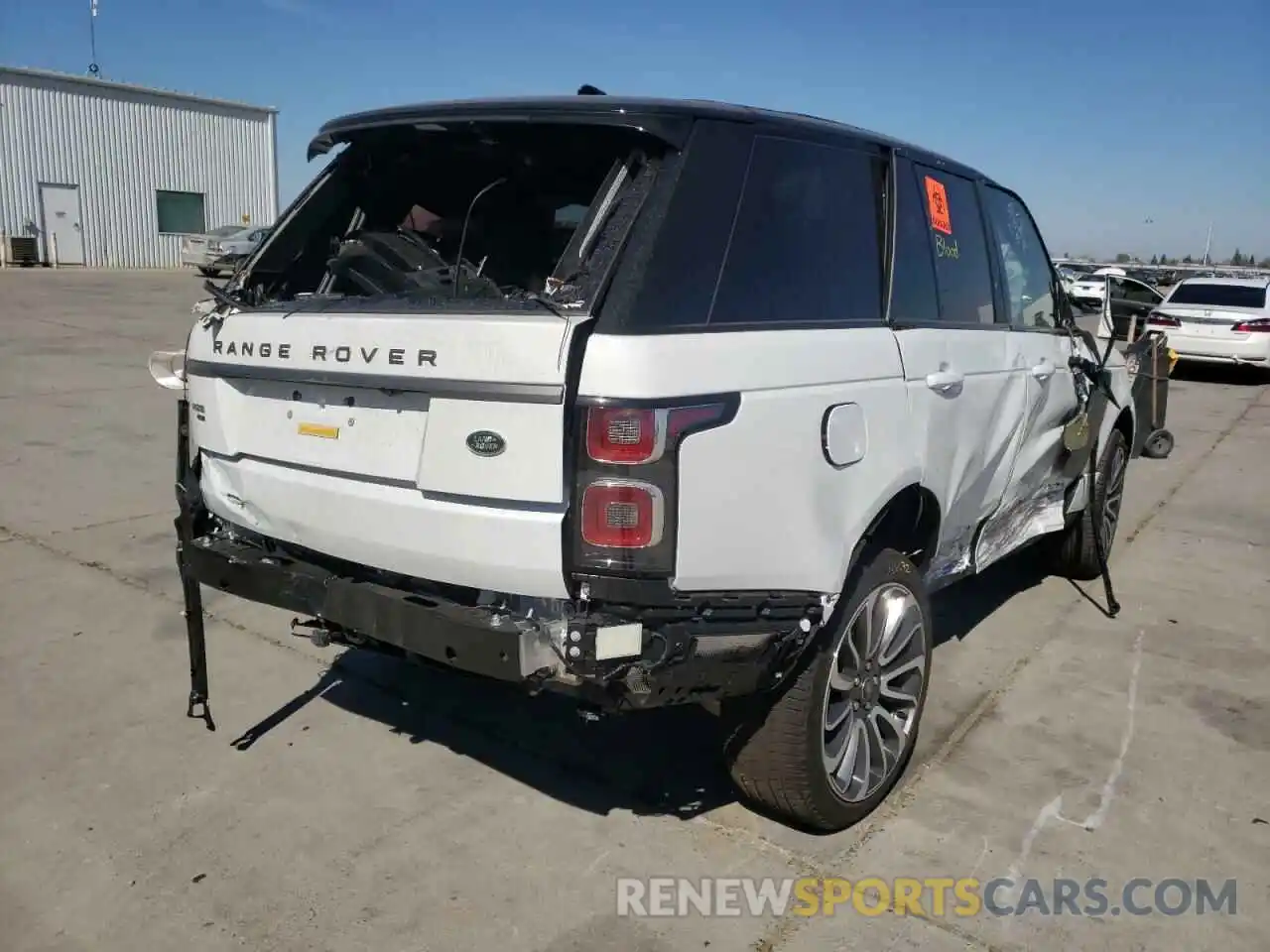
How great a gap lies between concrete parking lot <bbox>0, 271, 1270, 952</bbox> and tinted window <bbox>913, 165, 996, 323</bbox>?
61.6 inches

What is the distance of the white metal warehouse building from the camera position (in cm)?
2947

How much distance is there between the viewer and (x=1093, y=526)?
540cm

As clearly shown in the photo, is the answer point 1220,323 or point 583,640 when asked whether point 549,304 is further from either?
point 1220,323

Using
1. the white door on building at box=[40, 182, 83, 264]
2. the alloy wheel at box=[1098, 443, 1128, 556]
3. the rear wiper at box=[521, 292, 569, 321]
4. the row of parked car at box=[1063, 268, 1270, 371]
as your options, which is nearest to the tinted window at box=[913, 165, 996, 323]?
the rear wiper at box=[521, 292, 569, 321]

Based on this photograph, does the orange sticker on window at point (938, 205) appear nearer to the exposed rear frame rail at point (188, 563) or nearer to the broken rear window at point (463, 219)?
the broken rear window at point (463, 219)

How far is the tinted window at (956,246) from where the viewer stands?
3.75m

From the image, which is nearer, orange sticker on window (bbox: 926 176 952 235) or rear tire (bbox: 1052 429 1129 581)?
orange sticker on window (bbox: 926 176 952 235)

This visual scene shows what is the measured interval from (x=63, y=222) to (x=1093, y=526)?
32262mm

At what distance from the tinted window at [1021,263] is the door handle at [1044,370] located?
19cm

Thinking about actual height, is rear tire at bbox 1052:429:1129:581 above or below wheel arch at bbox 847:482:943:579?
below

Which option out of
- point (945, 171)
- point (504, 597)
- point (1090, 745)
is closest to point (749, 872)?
point (504, 597)

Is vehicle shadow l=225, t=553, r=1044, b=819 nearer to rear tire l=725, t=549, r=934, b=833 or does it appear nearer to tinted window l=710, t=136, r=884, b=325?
rear tire l=725, t=549, r=934, b=833

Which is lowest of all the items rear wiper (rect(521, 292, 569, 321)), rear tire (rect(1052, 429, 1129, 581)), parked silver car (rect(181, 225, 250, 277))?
parked silver car (rect(181, 225, 250, 277))

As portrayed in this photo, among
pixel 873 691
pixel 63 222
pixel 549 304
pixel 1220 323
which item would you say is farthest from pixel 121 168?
pixel 873 691
